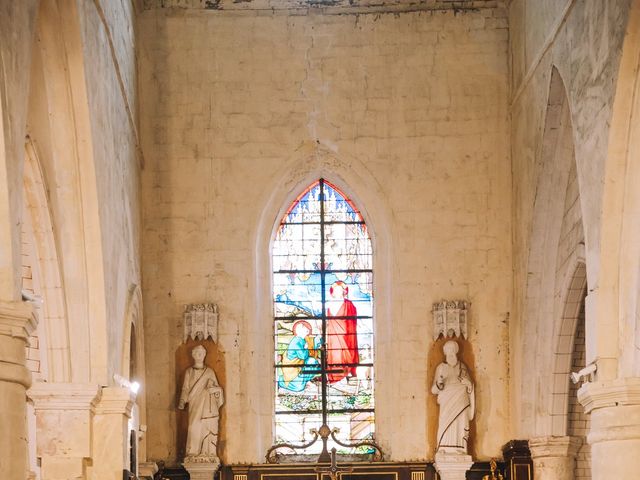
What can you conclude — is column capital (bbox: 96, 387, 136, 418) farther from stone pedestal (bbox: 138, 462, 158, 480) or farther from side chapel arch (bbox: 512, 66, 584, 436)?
side chapel arch (bbox: 512, 66, 584, 436)

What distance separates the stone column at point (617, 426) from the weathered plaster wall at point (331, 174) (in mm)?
4499

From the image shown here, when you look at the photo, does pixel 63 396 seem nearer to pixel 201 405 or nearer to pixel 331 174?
pixel 201 405

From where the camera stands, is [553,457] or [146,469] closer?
[146,469]

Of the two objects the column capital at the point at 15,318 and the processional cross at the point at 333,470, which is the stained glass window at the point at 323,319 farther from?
the column capital at the point at 15,318

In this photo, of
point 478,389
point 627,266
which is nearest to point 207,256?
point 478,389

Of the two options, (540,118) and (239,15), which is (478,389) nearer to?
(540,118)

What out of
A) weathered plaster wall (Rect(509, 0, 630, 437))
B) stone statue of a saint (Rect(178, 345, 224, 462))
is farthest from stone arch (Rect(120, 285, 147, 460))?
weathered plaster wall (Rect(509, 0, 630, 437))

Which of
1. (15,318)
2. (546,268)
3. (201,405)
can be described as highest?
(546,268)

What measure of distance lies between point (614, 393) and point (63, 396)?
466 cm

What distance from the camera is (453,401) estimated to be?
16.3 meters

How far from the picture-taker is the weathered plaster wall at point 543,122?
40.7 ft

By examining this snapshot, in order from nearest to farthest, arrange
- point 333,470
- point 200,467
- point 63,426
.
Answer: point 63,426 < point 333,470 < point 200,467

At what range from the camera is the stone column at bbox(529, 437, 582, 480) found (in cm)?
1590

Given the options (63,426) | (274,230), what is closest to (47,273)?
(63,426)
